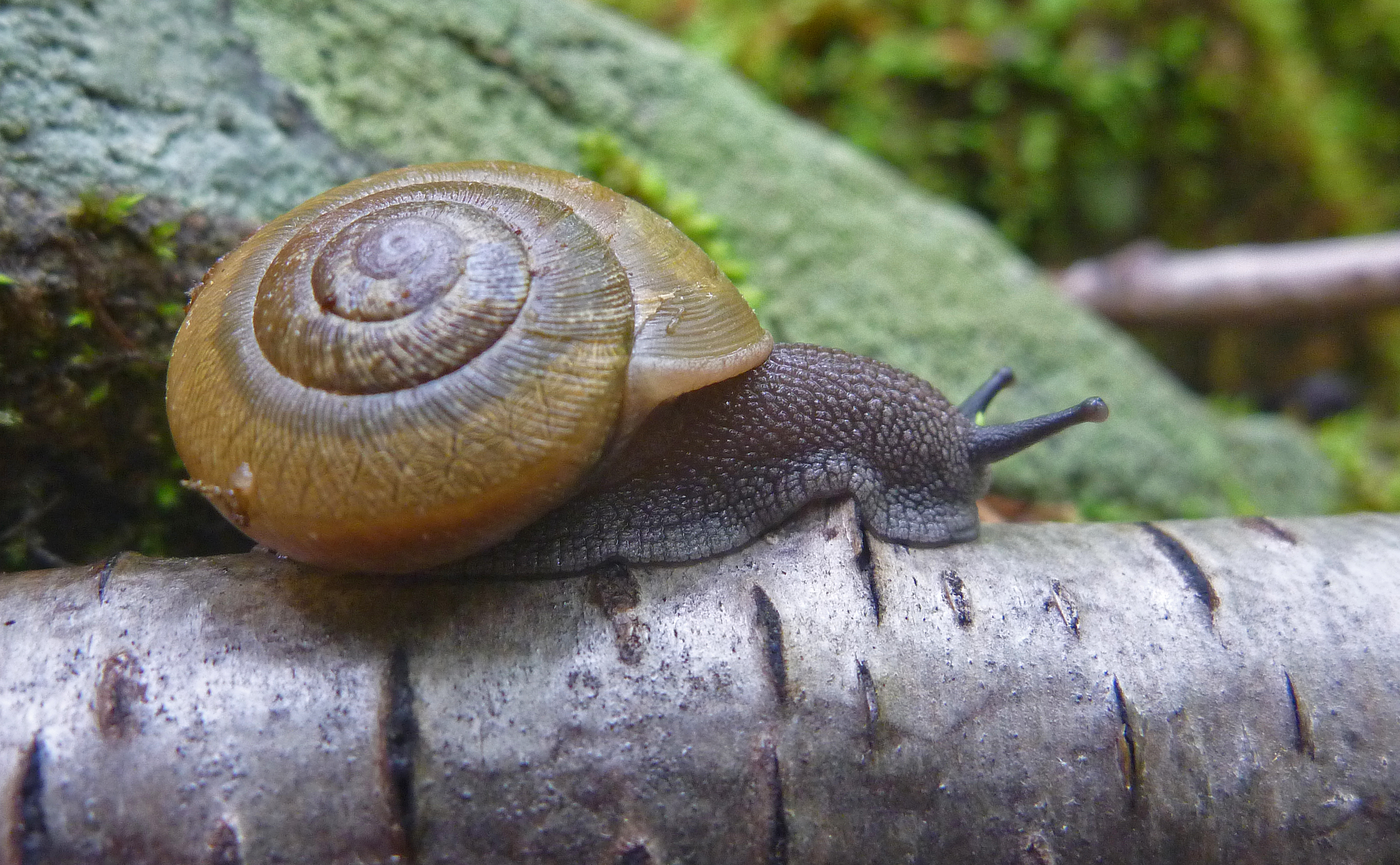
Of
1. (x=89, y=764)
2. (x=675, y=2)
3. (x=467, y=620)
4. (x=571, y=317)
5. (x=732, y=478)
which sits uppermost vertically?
(x=675, y=2)

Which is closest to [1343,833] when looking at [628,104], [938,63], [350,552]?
[350,552]

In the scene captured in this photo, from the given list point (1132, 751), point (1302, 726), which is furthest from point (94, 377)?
point (1302, 726)

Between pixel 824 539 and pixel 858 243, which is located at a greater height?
pixel 858 243

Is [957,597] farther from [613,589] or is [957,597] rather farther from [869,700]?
[613,589]

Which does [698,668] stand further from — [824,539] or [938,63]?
[938,63]

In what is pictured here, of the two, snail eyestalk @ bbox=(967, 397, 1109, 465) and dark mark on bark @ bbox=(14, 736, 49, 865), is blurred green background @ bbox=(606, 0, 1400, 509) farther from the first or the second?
dark mark on bark @ bbox=(14, 736, 49, 865)

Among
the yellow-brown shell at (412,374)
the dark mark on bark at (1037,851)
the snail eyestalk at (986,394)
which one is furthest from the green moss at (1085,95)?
the dark mark on bark at (1037,851)
